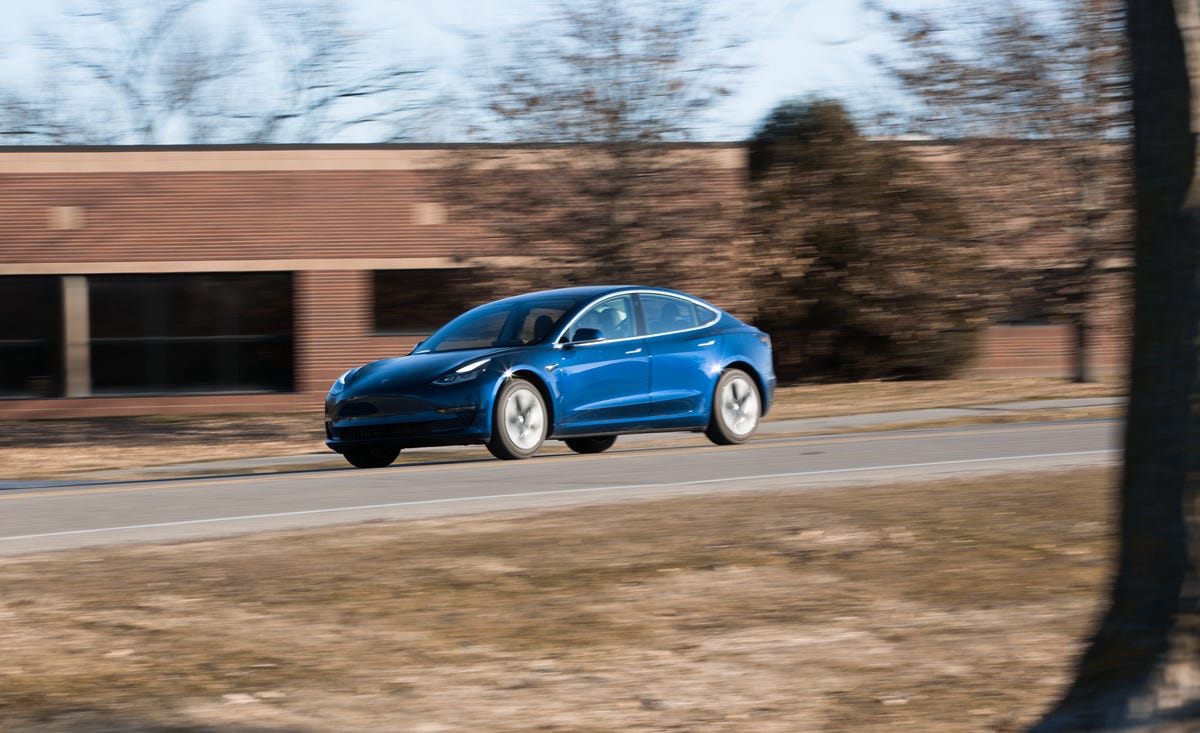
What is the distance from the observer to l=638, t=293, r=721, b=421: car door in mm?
14992

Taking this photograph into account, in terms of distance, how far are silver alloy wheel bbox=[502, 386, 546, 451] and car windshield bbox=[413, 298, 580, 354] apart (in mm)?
577

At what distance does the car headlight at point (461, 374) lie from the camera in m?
13.6

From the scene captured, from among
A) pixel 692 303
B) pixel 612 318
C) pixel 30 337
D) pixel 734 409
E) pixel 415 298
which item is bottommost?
pixel 734 409

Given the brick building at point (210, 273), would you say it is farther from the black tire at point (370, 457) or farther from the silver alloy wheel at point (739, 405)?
the black tire at point (370, 457)

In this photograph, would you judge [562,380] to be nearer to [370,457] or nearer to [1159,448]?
[370,457]

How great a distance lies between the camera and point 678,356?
1514cm

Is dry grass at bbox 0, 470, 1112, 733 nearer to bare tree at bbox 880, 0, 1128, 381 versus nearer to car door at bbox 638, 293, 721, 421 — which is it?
car door at bbox 638, 293, 721, 421

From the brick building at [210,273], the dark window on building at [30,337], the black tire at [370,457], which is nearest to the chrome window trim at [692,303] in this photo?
the black tire at [370,457]

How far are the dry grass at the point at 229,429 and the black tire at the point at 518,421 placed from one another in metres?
5.60

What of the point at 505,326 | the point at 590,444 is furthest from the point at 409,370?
the point at 590,444

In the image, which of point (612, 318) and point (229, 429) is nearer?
point (612, 318)

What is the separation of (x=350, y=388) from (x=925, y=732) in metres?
9.67

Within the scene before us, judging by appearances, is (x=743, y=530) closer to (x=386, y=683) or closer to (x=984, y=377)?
(x=386, y=683)

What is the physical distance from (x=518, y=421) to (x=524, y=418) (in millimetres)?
66
